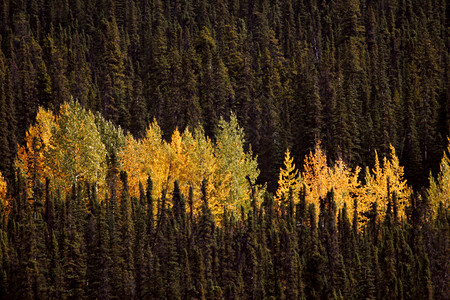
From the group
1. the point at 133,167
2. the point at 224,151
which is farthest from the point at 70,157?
the point at 224,151

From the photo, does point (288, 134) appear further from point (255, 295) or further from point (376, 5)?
point (376, 5)

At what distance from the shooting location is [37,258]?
43.0 metres

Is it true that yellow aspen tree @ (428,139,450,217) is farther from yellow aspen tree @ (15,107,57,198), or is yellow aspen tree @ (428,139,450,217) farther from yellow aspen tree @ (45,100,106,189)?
yellow aspen tree @ (15,107,57,198)

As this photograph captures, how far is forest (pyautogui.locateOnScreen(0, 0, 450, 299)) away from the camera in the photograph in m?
42.9

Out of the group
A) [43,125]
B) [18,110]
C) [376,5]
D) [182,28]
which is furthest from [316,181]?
[376,5]

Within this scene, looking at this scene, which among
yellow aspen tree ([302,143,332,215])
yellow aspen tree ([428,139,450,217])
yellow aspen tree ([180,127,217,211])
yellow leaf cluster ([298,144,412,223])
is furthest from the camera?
yellow leaf cluster ([298,144,412,223])

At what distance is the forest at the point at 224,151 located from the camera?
4291cm

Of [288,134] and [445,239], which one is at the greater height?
[288,134]

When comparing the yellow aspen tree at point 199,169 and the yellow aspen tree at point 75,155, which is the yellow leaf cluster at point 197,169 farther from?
the yellow aspen tree at point 75,155

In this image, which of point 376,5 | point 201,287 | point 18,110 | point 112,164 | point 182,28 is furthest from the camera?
point 376,5

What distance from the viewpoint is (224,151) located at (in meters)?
64.9

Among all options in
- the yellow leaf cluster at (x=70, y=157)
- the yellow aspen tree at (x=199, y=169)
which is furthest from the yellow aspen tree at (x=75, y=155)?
the yellow aspen tree at (x=199, y=169)

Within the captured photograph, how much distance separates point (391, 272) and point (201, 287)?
13586 mm

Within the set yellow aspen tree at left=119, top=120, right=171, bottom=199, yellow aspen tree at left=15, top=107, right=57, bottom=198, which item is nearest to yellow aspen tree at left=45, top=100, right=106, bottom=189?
yellow aspen tree at left=15, top=107, right=57, bottom=198
